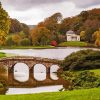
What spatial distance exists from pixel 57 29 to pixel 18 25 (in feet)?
65.8

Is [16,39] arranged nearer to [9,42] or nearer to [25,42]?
[9,42]

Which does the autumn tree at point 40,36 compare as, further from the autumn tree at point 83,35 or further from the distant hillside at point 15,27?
the distant hillside at point 15,27

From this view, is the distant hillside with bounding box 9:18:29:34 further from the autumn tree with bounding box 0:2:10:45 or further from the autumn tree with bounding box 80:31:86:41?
the autumn tree with bounding box 0:2:10:45

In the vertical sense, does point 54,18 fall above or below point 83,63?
above

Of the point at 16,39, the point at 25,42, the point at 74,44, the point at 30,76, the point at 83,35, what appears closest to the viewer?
the point at 30,76

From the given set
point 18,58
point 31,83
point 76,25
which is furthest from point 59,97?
point 76,25

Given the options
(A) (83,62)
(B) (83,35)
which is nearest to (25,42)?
(B) (83,35)

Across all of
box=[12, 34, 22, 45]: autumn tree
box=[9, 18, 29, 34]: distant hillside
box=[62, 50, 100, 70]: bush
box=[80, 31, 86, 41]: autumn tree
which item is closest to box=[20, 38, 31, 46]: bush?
box=[12, 34, 22, 45]: autumn tree

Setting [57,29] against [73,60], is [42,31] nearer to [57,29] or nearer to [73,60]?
[57,29]

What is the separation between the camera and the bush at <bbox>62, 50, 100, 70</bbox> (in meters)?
65.5

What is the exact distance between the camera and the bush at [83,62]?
215 feet

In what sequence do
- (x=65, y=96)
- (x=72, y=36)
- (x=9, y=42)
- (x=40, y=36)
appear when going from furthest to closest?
(x=72, y=36)
(x=9, y=42)
(x=40, y=36)
(x=65, y=96)

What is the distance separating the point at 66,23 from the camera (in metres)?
160

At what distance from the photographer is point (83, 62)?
66.3 m
